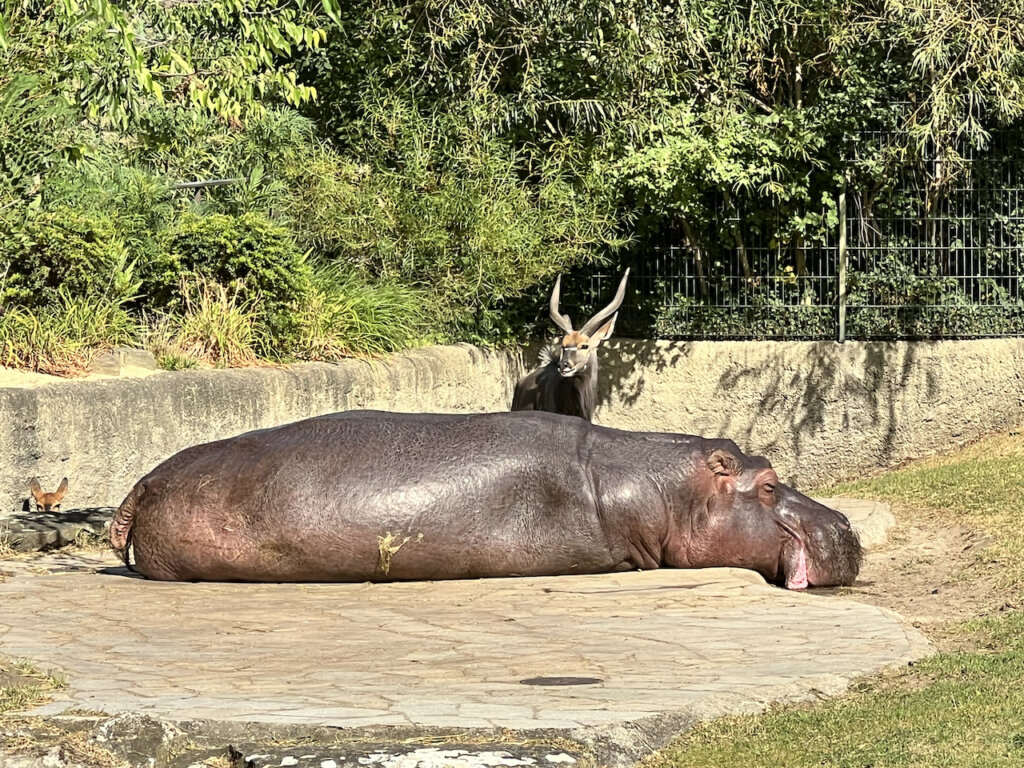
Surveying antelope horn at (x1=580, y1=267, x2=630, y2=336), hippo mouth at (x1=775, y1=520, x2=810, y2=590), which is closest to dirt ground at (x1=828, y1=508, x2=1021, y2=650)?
hippo mouth at (x1=775, y1=520, x2=810, y2=590)

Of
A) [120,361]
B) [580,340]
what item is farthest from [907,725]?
[580,340]

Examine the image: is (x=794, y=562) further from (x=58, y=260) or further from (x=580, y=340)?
(x=58, y=260)

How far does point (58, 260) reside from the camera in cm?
1249

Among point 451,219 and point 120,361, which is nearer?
point 120,361

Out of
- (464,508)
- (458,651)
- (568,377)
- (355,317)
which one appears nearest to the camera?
(458,651)

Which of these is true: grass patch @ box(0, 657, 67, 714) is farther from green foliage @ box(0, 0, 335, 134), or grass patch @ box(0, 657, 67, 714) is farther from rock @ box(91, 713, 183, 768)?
green foliage @ box(0, 0, 335, 134)

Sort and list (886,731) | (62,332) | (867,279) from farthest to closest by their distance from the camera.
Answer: (867,279) < (62,332) < (886,731)

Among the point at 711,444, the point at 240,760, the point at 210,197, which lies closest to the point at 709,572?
the point at 711,444

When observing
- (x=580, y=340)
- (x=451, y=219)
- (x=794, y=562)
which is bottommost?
(x=794, y=562)

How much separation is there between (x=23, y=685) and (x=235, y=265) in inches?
343

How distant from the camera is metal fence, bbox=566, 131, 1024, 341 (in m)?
16.5

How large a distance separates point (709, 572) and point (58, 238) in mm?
6622

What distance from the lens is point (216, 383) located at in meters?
12.2

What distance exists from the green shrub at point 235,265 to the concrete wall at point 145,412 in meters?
0.86
